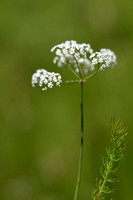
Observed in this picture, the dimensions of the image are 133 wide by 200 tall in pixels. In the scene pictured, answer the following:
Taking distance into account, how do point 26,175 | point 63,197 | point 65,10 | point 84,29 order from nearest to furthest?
point 63,197
point 26,175
point 84,29
point 65,10

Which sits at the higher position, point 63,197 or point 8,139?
point 8,139

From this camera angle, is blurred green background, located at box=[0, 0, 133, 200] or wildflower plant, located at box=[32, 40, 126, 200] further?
blurred green background, located at box=[0, 0, 133, 200]

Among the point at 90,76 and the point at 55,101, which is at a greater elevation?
the point at 90,76

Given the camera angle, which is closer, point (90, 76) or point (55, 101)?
point (90, 76)

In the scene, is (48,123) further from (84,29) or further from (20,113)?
(84,29)

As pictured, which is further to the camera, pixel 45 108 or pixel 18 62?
pixel 18 62

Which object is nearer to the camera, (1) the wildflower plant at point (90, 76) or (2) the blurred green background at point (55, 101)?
(1) the wildflower plant at point (90, 76)

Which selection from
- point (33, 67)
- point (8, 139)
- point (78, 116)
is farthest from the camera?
point (33, 67)

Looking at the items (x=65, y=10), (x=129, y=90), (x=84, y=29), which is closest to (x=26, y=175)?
(x=129, y=90)
